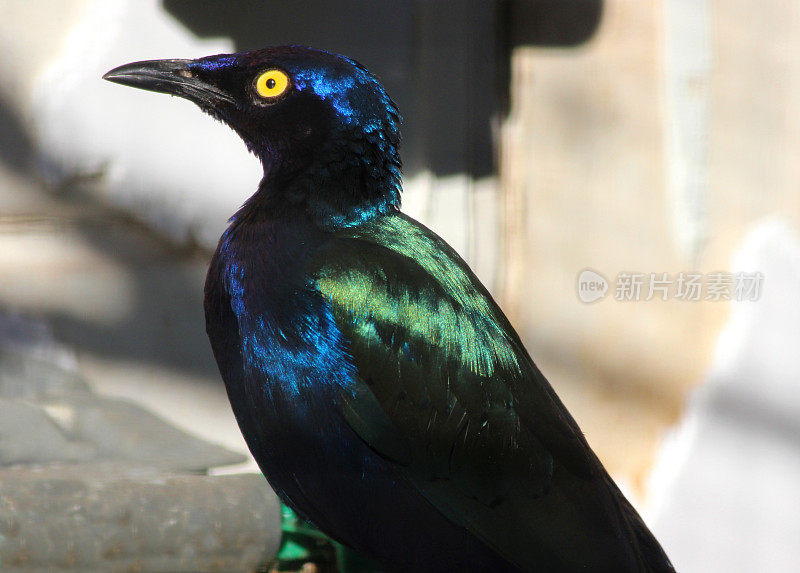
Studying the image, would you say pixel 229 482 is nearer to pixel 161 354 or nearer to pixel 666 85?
pixel 161 354

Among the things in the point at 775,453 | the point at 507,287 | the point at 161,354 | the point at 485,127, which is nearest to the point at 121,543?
the point at 161,354

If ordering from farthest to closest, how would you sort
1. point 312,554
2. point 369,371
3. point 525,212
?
point 525,212 → point 312,554 → point 369,371

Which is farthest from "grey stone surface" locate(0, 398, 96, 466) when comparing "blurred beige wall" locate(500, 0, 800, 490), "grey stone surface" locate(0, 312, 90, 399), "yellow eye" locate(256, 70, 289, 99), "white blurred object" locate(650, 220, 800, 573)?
"white blurred object" locate(650, 220, 800, 573)

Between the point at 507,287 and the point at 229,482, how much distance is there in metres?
0.95

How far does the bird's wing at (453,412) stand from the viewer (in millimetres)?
1563

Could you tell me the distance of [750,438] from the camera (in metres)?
2.35

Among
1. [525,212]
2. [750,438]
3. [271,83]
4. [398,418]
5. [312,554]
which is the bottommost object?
[312,554]

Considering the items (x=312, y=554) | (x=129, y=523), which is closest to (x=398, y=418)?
(x=129, y=523)

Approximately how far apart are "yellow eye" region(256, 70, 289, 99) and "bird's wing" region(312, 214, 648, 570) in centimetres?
28

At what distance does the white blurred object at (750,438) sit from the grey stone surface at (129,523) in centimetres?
114

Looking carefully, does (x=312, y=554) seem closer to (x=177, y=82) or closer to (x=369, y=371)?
(x=369, y=371)

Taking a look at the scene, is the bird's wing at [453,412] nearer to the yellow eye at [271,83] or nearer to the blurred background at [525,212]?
the yellow eye at [271,83]

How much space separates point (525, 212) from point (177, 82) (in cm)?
105

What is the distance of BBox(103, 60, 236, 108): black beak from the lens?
1.73 m
